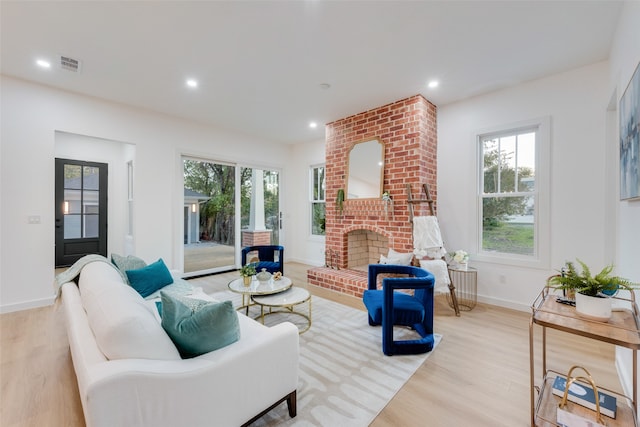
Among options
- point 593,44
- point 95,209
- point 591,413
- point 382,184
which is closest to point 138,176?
point 95,209

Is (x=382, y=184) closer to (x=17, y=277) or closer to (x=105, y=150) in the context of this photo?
(x=17, y=277)

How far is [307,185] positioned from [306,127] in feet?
4.69

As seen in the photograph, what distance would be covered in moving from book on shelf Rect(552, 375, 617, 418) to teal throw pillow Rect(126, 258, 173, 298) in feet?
11.1

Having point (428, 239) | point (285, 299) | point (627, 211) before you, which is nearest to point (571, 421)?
point (627, 211)

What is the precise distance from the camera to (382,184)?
4.06 meters

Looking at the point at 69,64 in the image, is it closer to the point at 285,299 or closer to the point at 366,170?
the point at 285,299

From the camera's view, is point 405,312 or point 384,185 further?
point 384,185

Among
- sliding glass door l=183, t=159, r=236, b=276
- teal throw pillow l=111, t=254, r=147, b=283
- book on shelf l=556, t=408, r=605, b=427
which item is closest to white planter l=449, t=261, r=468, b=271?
book on shelf l=556, t=408, r=605, b=427

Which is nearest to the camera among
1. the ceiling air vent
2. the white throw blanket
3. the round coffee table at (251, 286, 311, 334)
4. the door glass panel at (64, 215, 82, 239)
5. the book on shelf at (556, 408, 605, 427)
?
the book on shelf at (556, 408, 605, 427)

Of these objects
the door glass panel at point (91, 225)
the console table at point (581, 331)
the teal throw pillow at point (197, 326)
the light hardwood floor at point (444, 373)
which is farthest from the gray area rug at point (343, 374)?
the door glass panel at point (91, 225)

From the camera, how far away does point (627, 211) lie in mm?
1956

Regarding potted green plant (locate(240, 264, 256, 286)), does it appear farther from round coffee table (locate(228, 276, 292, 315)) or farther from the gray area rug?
the gray area rug

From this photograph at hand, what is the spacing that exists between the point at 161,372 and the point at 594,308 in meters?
2.16

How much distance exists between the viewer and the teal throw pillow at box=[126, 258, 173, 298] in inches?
108
